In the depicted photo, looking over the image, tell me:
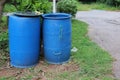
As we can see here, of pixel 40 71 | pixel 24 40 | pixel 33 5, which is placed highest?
pixel 33 5

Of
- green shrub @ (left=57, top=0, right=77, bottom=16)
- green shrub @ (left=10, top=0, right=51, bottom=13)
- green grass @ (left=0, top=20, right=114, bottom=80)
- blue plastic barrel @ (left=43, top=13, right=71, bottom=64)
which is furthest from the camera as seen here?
green shrub @ (left=57, top=0, right=77, bottom=16)

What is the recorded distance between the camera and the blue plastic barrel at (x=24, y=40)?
471 centimetres

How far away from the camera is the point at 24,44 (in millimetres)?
4797

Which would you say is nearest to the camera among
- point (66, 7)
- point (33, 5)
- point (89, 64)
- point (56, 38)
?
point (56, 38)

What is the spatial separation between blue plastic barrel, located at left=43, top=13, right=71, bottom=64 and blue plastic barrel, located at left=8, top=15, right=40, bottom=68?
0.59 feet

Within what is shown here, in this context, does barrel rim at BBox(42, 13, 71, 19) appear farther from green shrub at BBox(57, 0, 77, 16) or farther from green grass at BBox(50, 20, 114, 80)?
green shrub at BBox(57, 0, 77, 16)

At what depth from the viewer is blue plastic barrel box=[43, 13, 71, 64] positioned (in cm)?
491

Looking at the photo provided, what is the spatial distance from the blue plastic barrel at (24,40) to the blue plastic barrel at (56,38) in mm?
181

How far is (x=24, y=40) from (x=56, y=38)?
2.00ft

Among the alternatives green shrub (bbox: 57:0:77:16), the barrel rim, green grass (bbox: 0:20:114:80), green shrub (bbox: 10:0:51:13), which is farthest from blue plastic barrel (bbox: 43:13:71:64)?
green shrub (bbox: 57:0:77:16)

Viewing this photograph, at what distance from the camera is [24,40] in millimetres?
4762

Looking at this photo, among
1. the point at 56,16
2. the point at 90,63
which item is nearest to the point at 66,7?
the point at 56,16

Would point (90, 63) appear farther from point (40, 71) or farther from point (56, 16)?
point (56, 16)

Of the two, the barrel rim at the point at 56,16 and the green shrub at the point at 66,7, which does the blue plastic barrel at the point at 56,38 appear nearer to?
the barrel rim at the point at 56,16
